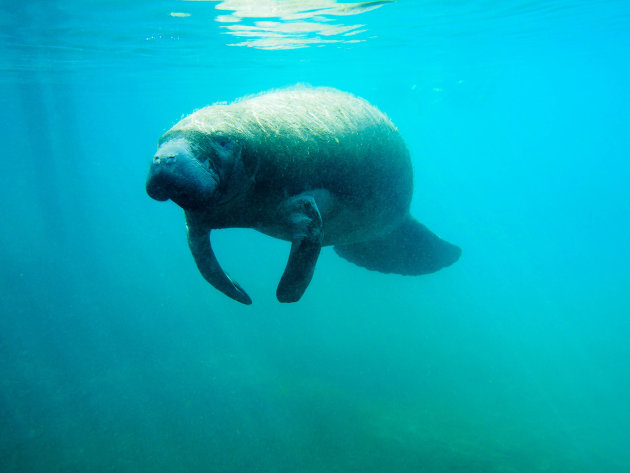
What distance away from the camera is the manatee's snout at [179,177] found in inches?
105

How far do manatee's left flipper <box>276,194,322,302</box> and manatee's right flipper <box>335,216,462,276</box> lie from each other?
9.08 ft

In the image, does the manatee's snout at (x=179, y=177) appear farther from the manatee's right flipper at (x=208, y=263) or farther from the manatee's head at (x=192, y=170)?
the manatee's right flipper at (x=208, y=263)

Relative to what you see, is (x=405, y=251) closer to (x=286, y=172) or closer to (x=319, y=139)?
(x=319, y=139)

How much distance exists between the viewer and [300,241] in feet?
10.9

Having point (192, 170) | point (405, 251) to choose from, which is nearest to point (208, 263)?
point (192, 170)

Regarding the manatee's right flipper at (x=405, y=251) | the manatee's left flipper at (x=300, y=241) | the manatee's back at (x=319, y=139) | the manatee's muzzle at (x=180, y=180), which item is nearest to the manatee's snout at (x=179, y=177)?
the manatee's muzzle at (x=180, y=180)

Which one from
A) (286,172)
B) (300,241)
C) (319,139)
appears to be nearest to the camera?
(300,241)

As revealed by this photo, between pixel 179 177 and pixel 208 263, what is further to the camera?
pixel 208 263

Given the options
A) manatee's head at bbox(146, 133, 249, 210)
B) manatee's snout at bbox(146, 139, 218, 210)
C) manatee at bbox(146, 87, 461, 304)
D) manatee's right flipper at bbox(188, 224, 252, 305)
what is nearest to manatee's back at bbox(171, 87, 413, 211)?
manatee at bbox(146, 87, 461, 304)

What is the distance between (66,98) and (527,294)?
49323mm

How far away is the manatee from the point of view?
2.88 meters

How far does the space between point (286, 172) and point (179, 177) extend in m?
1.00

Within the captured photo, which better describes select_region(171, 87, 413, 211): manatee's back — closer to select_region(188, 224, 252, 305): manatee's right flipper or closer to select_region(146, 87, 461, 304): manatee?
select_region(146, 87, 461, 304): manatee

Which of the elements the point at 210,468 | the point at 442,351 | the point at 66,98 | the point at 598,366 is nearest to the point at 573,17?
the point at 442,351
